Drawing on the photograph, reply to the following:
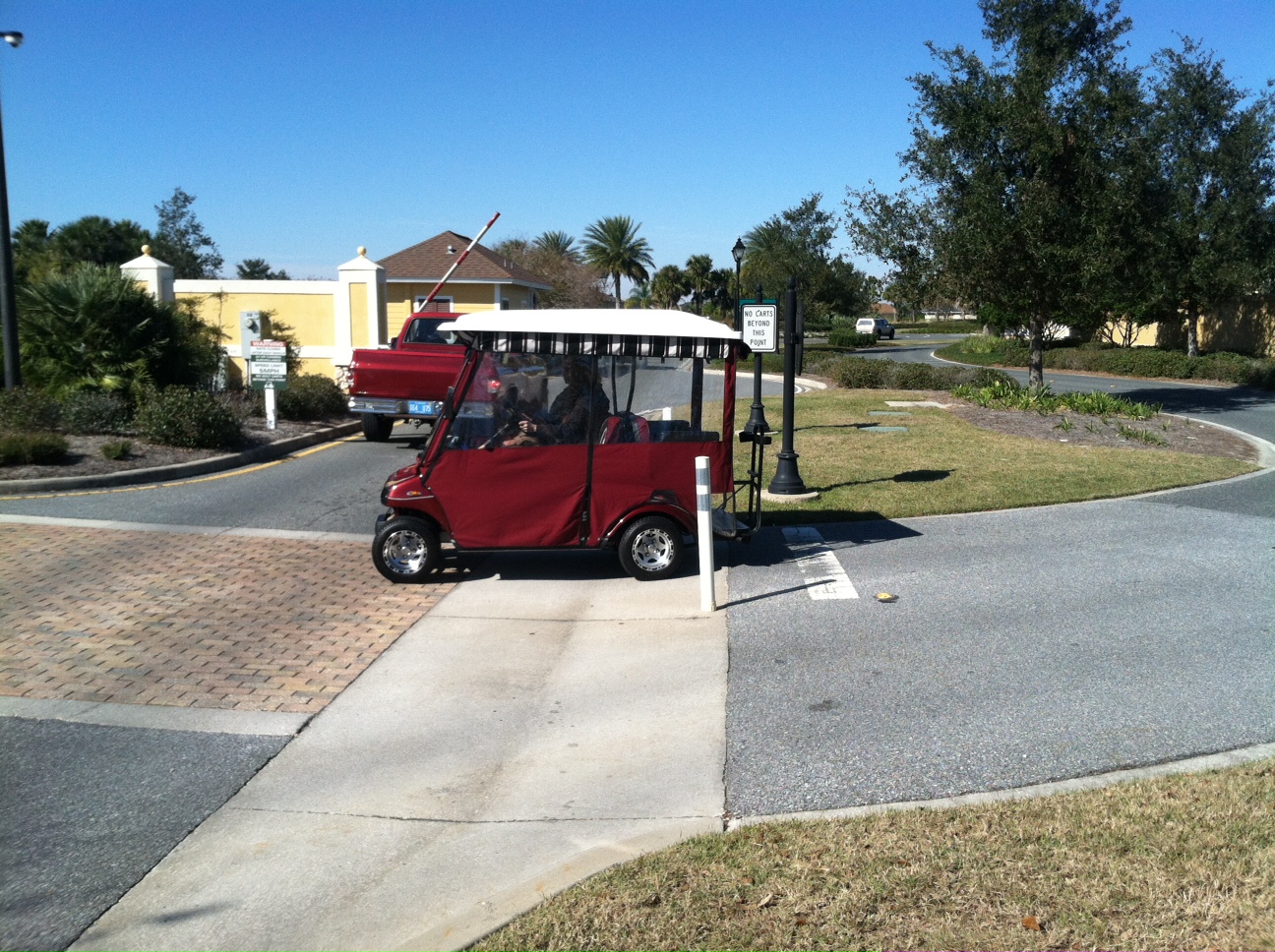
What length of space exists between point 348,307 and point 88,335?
6.48 m

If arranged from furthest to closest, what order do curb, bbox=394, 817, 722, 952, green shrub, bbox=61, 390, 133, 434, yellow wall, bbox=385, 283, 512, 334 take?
yellow wall, bbox=385, 283, 512, 334 → green shrub, bbox=61, 390, 133, 434 → curb, bbox=394, 817, 722, 952

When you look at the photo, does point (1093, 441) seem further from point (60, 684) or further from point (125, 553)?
point (60, 684)

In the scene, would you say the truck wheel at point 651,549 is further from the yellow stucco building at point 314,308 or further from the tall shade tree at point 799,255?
the tall shade tree at point 799,255

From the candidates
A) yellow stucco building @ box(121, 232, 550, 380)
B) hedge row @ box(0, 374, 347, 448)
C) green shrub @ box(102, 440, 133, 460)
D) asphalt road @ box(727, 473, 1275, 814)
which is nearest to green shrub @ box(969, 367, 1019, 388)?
asphalt road @ box(727, 473, 1275, 814)

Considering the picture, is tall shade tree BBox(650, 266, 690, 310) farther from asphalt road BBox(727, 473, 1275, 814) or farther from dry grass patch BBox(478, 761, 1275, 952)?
dry grass patch BBox(478, 761, 1275, 952)

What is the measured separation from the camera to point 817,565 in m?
9.17

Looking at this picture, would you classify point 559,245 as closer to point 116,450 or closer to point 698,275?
point 698,275

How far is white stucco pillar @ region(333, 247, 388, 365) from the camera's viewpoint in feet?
71.5

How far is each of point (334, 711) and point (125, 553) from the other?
170 inches

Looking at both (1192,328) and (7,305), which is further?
(1192,328)

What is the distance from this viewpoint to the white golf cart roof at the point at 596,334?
817cm

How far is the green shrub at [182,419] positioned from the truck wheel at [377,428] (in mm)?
3000

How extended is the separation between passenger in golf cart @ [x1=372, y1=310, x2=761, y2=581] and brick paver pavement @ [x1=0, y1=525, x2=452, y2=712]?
27.2 inches

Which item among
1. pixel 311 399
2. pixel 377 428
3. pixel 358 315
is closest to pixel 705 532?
pixel 377 428
